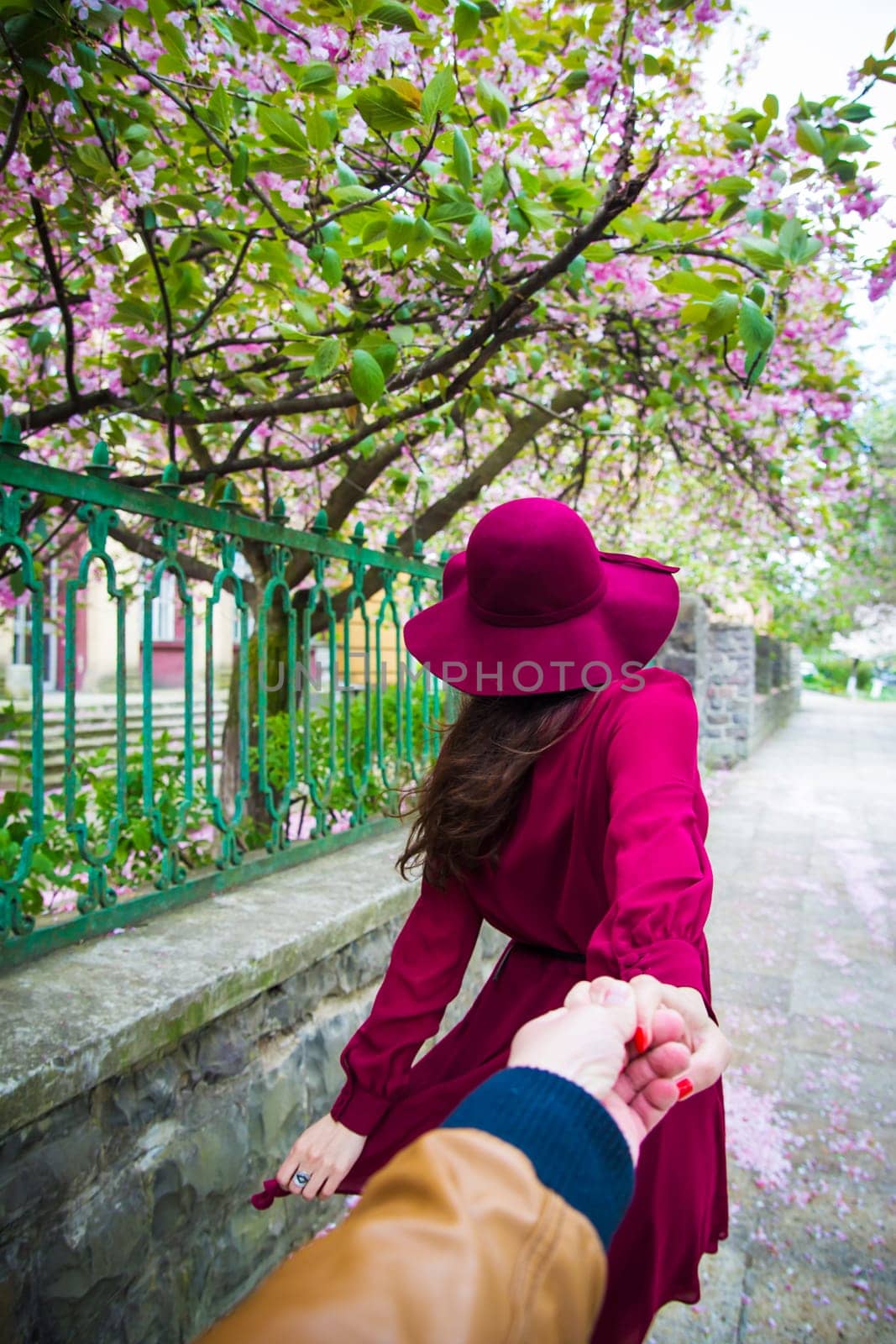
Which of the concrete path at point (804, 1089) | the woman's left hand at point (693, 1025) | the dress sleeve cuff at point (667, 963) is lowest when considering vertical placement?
the concrete path at point (804, 1089)

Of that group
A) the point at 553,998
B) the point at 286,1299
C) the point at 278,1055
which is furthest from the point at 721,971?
the point at 286,1299

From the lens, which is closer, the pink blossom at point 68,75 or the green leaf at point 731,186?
the pink blossom at point 68,75

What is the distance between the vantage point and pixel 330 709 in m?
3.15

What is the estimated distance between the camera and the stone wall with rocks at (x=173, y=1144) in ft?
5.15

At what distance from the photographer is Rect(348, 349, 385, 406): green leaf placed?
217 centimetres

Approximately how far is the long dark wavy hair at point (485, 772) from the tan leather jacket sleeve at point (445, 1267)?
0.78 metres

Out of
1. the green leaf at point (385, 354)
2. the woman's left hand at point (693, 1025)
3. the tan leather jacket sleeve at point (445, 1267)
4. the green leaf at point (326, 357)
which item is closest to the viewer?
the tan leather jacket sleeve at point (445, 1267)

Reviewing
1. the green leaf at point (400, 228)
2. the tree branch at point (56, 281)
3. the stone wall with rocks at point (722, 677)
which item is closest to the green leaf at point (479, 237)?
the green leaf at point (400, 228)

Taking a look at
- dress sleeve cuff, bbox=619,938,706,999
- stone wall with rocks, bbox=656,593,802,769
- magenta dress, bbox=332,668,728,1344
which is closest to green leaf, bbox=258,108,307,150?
magenta dress, bbox=332,668,728,1344

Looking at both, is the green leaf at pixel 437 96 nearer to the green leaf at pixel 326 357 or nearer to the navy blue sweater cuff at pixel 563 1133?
the green leaf at pixel 326 357

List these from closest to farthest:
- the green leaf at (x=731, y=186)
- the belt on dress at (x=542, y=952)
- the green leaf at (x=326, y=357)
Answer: the belt on dress at (x=542, y=952)
the green leaf at (x=326, y=357)
the green leaf at (x=731, y=186)

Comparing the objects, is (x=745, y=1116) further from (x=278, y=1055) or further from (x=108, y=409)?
(x=108, y=409)

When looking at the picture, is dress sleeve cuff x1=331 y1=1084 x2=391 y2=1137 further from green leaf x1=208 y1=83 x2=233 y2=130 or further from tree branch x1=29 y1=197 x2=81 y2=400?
tree branch x1=29 y1=197 x2=81 y2=400

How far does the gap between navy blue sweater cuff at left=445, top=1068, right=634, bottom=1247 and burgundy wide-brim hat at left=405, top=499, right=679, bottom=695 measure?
2.30 feet
